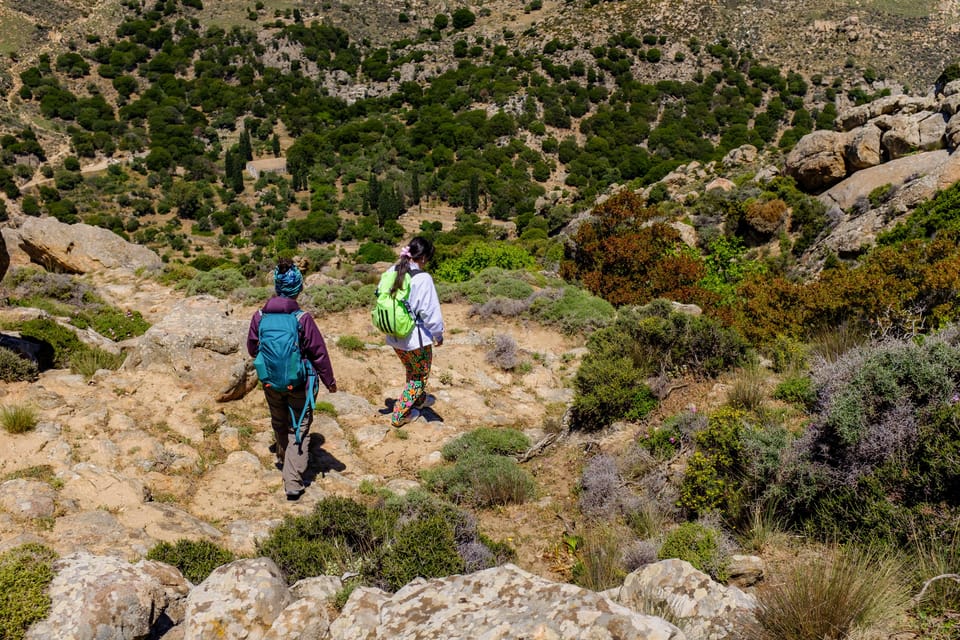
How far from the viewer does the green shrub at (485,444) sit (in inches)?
226

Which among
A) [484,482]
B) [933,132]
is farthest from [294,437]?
[933,132]

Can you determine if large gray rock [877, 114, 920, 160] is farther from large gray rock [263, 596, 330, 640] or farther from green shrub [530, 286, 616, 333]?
large gray rock [263, 596, 330, 640]

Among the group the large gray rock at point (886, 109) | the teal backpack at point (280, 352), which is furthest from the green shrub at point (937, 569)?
the large gray rock at point (886, 109)

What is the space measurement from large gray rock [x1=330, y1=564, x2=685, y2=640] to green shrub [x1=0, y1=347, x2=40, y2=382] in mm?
5310

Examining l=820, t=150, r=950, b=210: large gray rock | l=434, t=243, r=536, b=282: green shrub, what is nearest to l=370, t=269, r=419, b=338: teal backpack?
l=434, t=243, r=536, b=282: green shrub

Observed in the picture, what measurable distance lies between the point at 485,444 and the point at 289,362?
2280 millimetres

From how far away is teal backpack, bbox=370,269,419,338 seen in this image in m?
5.56

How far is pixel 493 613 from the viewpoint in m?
2.49

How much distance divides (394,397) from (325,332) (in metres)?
Answer: 3.04

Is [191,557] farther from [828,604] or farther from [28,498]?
Result: [828,604]

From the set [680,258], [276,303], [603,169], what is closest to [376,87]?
[603,169]

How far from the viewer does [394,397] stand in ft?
24.6

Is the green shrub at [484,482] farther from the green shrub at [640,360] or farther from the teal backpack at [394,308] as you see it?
the teal backpack at [394,308]

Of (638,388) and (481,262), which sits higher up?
(481,262)
